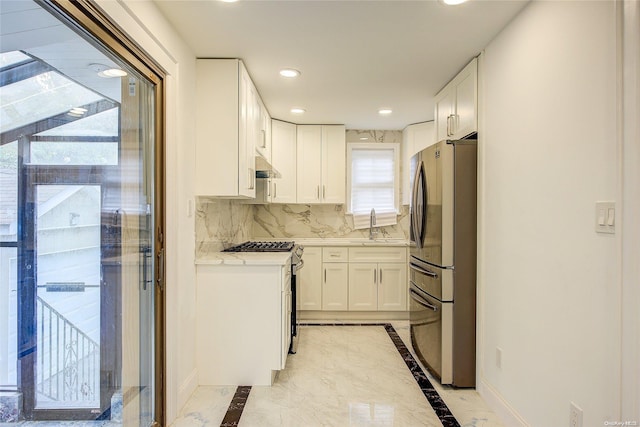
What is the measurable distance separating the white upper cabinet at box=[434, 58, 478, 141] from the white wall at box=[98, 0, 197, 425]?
1.97m

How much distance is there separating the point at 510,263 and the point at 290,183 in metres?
2.83

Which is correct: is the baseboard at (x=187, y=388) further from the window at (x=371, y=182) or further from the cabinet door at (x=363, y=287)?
the window at (x=371, y=182)

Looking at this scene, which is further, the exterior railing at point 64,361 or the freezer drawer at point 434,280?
the freezer drawer at point 434,280

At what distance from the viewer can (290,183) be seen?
4.36 meters

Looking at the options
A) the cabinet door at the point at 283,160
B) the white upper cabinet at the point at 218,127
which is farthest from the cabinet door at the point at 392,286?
the white upper cabinet at the point at 218,127

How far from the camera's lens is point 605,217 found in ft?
4.34

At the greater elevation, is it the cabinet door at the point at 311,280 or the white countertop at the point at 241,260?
the white countertop at the point at 241,260

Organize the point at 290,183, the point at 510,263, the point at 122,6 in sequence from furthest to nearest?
1. the point at 290,183
2. the point at 510,263
3. the point at 122,6

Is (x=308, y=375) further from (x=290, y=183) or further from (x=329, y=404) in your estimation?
(x=290, y=183)

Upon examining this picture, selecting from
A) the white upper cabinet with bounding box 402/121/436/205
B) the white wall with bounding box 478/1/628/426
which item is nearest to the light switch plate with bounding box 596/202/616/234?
the white wall with bounding box 478/1/628/426

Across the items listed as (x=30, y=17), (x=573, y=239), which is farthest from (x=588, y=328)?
(x=30, y=17)

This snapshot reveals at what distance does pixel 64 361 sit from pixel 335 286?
3086 millimetres

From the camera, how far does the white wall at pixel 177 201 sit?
1.96m

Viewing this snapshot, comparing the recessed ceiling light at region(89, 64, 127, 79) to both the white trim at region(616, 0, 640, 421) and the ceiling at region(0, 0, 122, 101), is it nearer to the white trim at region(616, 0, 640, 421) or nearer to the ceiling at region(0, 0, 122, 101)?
the ceiling at region(0, 0, 122, 101)
